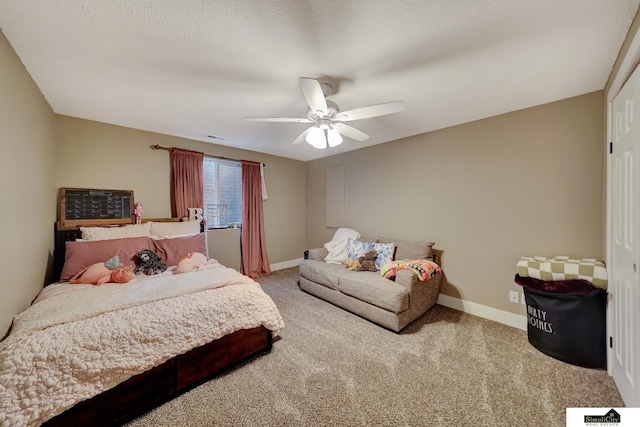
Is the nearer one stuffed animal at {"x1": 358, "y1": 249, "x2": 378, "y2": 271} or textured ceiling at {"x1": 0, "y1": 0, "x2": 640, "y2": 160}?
textured ceiling at {"x1": 0, "y1": 0, "x2": 640, "y2": 160}

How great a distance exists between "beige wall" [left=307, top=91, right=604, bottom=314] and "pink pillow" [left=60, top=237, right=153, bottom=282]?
3.28 m

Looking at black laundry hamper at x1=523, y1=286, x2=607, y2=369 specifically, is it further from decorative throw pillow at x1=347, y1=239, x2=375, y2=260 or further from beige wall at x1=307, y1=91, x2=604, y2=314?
decorative throw pillow at x1=347, y1=239, x2=375, y2=260

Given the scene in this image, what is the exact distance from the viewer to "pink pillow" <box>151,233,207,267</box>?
2748mm

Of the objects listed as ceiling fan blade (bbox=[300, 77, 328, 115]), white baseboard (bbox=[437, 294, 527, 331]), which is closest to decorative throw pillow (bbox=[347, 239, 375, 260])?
white baseboard (bbox=[437, 294, 527, 331])

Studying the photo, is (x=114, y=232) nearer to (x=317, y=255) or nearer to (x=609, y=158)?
(x=317, y=255)

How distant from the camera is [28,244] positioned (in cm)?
191

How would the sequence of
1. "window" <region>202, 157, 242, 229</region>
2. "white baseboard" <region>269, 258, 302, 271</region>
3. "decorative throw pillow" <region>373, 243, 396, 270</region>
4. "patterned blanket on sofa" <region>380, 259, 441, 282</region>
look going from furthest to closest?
"white baseboard" <region>269, 258, 302, 271</region>
"window" <region>202, 157, 242, 229</region>
"decorative throw pillow" <region>373, 243, 396, 270</region>
"patterned blanket on sofa" <region>380, 259, 441, 282</region>

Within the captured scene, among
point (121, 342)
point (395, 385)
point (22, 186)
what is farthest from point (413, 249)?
point (22, 186)

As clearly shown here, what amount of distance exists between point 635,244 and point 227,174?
458cm

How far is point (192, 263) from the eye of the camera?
2.60 meters

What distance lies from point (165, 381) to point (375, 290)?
6.33 feet

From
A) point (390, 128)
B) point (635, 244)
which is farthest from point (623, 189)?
point (390, 128)

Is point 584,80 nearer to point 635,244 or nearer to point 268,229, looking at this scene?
point 635,244

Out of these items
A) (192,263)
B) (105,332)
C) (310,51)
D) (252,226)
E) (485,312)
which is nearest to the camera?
(105,332)
